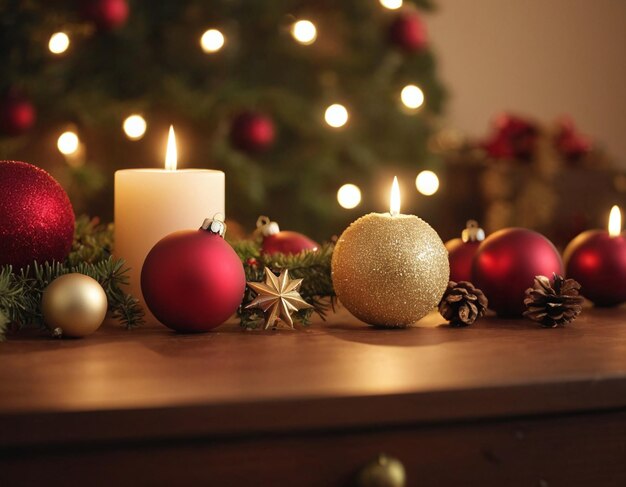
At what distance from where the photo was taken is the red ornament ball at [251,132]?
2387 mm

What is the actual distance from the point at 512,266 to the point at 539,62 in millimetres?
3469

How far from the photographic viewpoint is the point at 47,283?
0.77m

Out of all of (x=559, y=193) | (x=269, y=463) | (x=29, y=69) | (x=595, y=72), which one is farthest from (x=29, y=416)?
(x=595, y=72)

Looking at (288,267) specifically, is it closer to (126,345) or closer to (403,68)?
(126,345)

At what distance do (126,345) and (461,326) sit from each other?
1.05 feet

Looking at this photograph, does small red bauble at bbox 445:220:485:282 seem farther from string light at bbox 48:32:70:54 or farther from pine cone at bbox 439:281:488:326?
string light at bbox 48:32:70:54

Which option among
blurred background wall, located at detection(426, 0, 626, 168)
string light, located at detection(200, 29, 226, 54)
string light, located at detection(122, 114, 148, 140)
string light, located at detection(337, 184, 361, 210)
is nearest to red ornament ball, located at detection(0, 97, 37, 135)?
string light, located at detection(122, 114, 148, 140)

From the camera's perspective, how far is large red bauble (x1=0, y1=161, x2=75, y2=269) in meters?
0.78

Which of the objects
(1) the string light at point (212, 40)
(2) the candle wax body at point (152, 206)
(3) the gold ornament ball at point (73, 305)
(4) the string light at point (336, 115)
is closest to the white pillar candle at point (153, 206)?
(2) the candle wax body at point (152, 206)

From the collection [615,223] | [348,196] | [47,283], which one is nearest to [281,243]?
[47,283]

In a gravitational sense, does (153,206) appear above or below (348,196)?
above

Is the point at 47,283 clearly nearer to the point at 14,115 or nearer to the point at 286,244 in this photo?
the point at 286,244

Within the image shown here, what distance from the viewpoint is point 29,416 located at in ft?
1.71

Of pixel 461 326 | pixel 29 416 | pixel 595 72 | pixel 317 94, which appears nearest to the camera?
pixel 29 416
